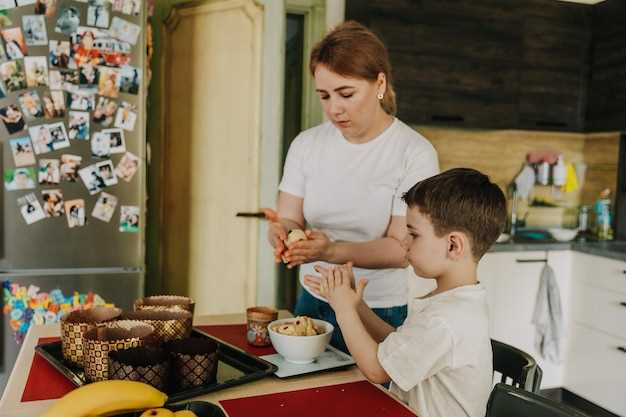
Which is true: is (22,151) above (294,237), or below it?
above

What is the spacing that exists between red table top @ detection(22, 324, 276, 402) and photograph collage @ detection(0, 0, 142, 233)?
1.30 metres

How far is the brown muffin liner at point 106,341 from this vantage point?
1057 millimetres

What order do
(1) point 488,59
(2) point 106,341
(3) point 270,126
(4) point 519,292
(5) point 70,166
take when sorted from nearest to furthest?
(2) point 106,341, (5) point 70,166, (3) point 270,126, (4) point 519,292, (1) point 488,59

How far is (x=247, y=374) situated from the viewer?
116 cm

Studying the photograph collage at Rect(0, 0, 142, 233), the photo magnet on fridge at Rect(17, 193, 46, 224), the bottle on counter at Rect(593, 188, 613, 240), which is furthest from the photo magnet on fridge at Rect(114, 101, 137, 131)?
the bottle on counter at Rect(593, 188, 613, 240)

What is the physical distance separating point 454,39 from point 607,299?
1.60 m

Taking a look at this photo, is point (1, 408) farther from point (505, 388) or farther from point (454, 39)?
point (454, 39)

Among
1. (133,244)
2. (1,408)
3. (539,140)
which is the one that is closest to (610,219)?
(539,140)

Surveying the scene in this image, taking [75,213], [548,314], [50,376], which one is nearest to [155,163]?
[75,213]

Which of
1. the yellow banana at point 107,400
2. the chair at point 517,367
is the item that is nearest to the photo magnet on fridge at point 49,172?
the yellow banana at point 107,400

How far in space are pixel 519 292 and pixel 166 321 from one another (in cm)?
243

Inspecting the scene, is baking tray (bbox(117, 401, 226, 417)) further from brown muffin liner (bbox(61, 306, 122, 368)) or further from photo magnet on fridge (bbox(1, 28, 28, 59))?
photo magnet on fridge (bbox(1, 28, 28, 59))

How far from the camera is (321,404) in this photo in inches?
41.1

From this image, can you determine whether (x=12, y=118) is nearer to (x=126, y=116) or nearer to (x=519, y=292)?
(x=126, y=116)
